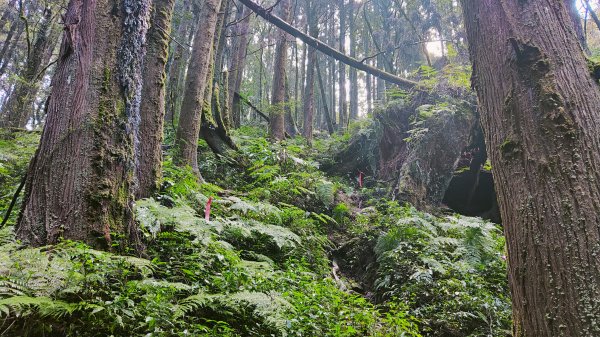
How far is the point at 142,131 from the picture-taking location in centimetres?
512

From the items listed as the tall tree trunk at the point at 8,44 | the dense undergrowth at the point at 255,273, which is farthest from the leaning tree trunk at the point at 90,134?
the tall tree trunk at the point at 8,44

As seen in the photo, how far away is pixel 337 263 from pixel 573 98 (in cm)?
450

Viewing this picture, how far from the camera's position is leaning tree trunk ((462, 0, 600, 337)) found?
2.29 meters

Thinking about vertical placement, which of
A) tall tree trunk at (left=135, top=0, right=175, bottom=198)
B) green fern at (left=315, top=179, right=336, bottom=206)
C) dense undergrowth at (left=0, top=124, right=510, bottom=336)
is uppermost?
tall tree trunk at (left=135, top=0, right=175, bottom=198)

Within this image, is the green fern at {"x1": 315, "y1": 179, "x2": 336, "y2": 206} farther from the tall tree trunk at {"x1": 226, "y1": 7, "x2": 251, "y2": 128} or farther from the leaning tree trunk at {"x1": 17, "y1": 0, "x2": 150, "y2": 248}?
the tall tree trunk at {"x1": 226, "y1": 7, "x2": 251, "y2": 128}

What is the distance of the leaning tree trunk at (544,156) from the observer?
2.29 metres

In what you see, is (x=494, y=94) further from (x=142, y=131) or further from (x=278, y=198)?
(x=278, y=198)

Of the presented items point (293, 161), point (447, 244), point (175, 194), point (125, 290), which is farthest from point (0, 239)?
point (293, 161)

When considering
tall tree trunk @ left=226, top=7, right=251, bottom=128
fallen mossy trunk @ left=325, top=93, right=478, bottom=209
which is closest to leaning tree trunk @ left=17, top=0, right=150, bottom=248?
fallen mossy trunk @ left=325, top=93, right=478, bottom=209

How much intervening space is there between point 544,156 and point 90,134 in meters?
3.41

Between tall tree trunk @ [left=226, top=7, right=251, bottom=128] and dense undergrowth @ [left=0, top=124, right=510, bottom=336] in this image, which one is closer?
dense undergrowth @ [left=0, top=124, right=510, bottom=336]

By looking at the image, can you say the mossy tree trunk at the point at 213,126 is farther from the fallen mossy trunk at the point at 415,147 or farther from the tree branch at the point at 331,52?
the fallen mossy trunk at the point at 415,147

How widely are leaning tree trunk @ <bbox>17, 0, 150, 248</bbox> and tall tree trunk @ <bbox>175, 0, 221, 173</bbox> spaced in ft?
12.8

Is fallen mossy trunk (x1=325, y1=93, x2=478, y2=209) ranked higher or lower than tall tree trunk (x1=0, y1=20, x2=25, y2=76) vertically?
lower
